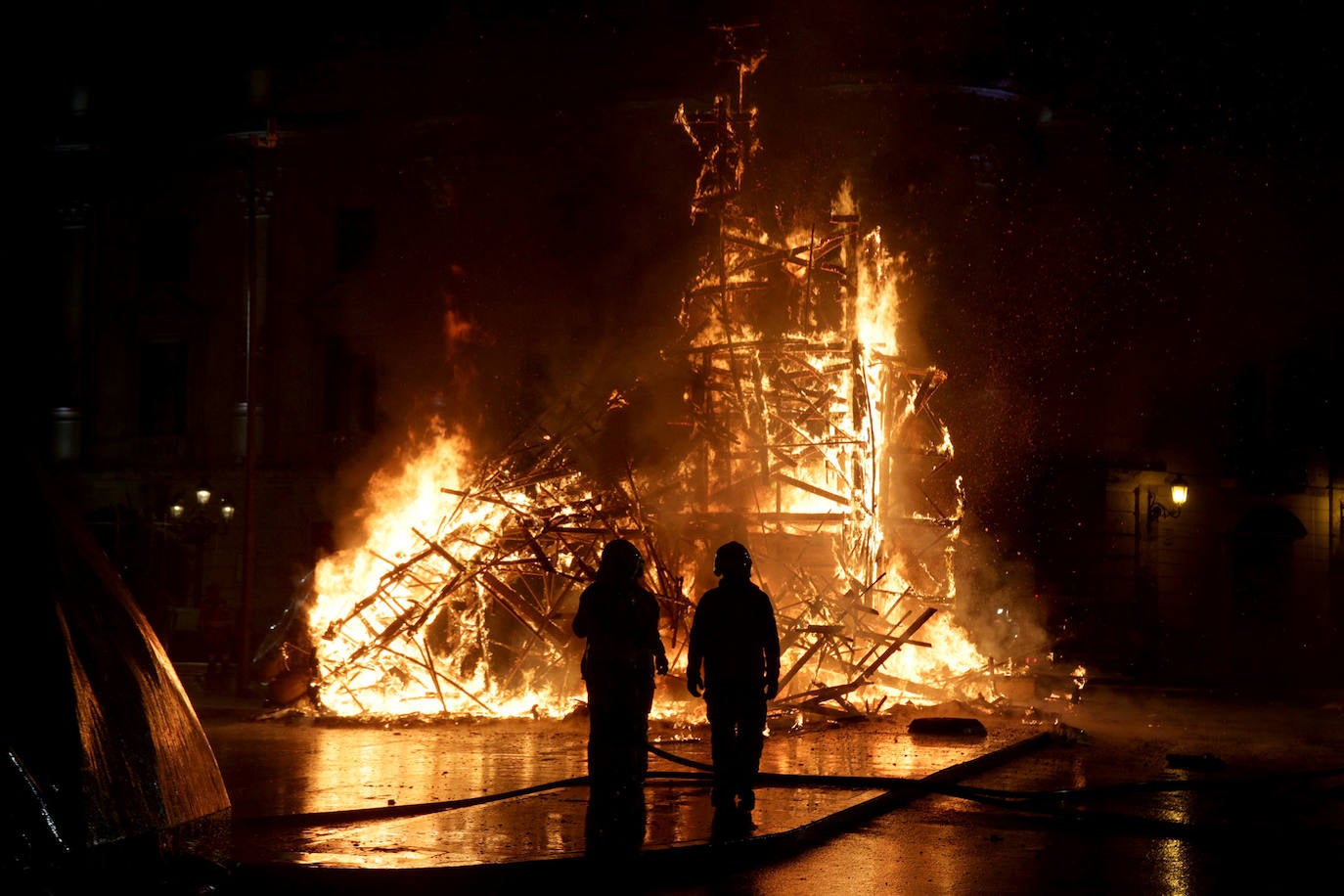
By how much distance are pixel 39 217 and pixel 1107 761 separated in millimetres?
27769

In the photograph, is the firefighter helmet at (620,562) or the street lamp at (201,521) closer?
the firefighter helmet at (620,562)

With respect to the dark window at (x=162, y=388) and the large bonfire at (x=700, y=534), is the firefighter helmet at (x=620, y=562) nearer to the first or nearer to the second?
the large bonfire at (x=700, y=534)

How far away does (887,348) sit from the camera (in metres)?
18.0

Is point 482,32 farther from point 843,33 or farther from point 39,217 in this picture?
point 39,217

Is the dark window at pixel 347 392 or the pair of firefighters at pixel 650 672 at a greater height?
the dark window at pixel 347 392

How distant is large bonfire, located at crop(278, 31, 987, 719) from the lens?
15.3 m

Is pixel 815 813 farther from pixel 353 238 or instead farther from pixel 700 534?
pixel 353 238

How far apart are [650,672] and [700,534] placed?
25.2 ft

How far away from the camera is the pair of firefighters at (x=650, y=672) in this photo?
8094 mm

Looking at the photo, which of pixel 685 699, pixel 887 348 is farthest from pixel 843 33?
pixel 685 699

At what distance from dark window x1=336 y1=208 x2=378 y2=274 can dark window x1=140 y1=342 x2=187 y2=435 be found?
4.55 m

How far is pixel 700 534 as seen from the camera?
52.3 feet

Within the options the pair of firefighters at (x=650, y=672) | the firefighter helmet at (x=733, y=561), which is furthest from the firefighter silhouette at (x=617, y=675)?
the firefighter helmet at (x=733, y=561)

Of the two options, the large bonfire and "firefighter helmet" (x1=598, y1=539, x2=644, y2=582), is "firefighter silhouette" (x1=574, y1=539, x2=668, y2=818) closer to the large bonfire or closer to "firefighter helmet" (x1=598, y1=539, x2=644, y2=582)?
"firefighter helmet" (x1=598, y1=539, x2=644, y2=582)
